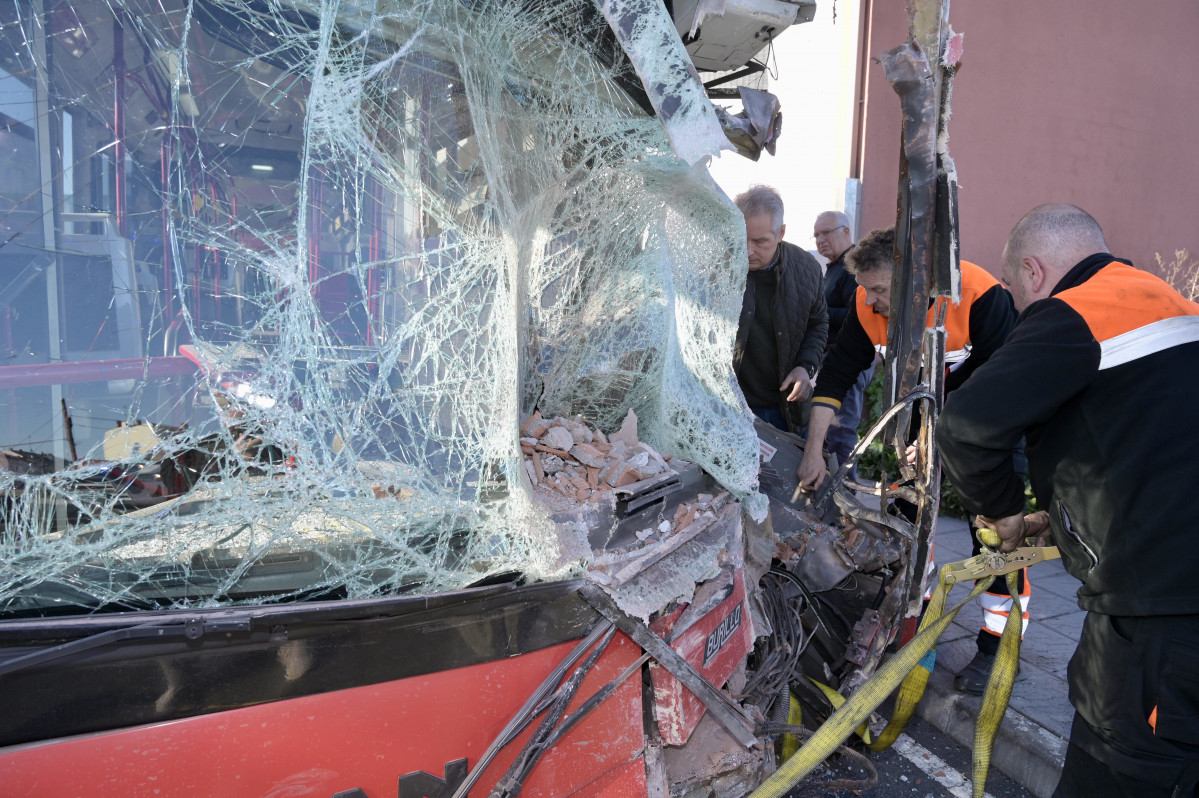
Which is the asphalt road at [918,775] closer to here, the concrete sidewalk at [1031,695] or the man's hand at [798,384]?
the concrete sidewalk at [1031,695]

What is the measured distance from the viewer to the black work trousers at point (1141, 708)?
66.2 inches

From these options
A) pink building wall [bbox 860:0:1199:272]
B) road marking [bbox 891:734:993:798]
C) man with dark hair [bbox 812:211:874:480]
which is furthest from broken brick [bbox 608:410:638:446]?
pink building wall [bbox 860:0:1199:272]

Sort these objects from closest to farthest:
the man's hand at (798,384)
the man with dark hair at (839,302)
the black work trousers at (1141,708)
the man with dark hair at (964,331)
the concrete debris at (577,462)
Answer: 1. the black work trousers at (1141,708)
2. the concrete debris at (577,462)
3. the man with dark hair at (964,331)
4. the man's hand at (798,384)
5. the man with dark hair at (839,302)

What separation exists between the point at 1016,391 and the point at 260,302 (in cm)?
177

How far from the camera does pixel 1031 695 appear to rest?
3.02m

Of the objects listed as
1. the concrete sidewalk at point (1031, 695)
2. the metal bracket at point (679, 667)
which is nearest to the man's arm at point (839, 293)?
the concrete sidewalk at point (1031, 695)

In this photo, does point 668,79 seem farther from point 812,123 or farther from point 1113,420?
point 812,123

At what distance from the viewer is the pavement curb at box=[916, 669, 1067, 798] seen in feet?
8.79

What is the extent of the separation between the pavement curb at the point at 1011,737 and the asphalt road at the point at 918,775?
0.04m

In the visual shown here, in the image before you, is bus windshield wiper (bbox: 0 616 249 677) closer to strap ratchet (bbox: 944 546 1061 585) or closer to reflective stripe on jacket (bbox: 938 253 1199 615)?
reflective stripe on jacket (bbox: 938 253 1199 615)

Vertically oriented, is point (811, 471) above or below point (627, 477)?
below

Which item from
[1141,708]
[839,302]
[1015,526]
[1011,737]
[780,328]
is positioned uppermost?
[839,302]

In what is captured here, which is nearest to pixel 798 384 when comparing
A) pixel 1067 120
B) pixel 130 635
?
pixel 130 635

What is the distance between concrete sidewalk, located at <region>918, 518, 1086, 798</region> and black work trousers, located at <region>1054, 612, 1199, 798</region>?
3.26 ft
